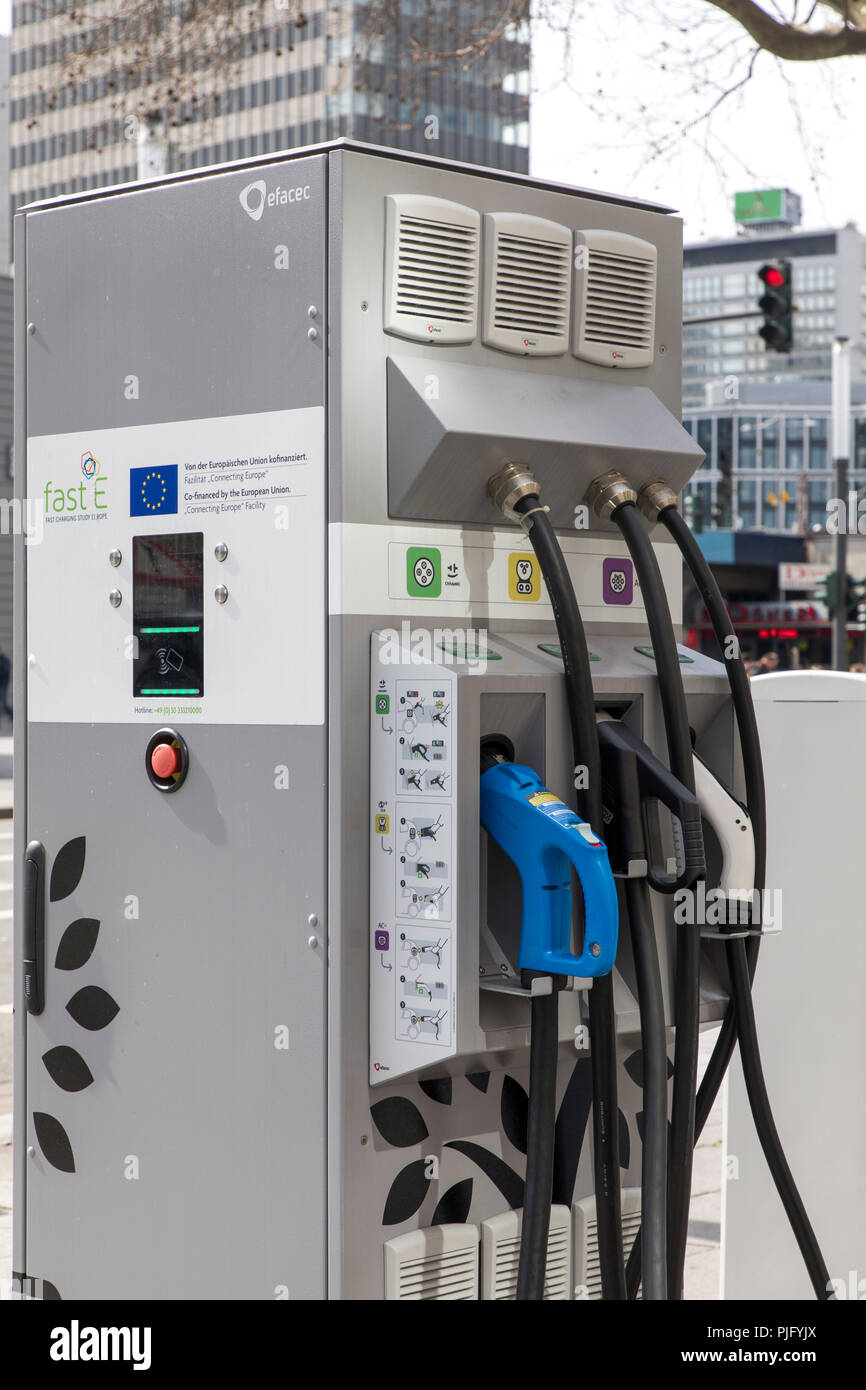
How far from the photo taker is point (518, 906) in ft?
10.3

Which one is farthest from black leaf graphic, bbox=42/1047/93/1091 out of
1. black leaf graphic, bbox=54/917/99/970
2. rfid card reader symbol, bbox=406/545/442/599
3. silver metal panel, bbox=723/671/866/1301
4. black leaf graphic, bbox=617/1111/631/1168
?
silver metal panel, bbox=723/671/866/1301

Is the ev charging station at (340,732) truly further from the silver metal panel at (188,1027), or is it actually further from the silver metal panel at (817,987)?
the silver metal panel at (817,987)

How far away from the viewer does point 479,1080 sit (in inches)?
131

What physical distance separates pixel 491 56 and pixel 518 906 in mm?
10504

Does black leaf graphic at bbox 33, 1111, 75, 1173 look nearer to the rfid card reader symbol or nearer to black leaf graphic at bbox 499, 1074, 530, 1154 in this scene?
black leaf graphic at bbox 499, 1074, 530, 1154

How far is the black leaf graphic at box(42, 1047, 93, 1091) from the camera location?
3.52 m

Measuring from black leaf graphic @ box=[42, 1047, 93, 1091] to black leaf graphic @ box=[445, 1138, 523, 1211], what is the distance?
82 centimetres

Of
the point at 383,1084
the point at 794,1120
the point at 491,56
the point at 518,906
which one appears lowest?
the point at 794,1120

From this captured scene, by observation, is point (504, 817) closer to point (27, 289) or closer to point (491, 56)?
point (27, 289)

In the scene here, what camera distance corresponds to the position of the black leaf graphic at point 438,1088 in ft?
10.6

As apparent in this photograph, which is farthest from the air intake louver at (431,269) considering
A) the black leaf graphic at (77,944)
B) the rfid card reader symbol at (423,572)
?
the black leaf graphic at (77,944)

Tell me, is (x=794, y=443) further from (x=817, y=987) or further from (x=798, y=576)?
(x=817, y=987)

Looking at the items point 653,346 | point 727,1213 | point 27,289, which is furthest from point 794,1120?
point 27,289

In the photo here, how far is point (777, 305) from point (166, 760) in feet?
44.3
